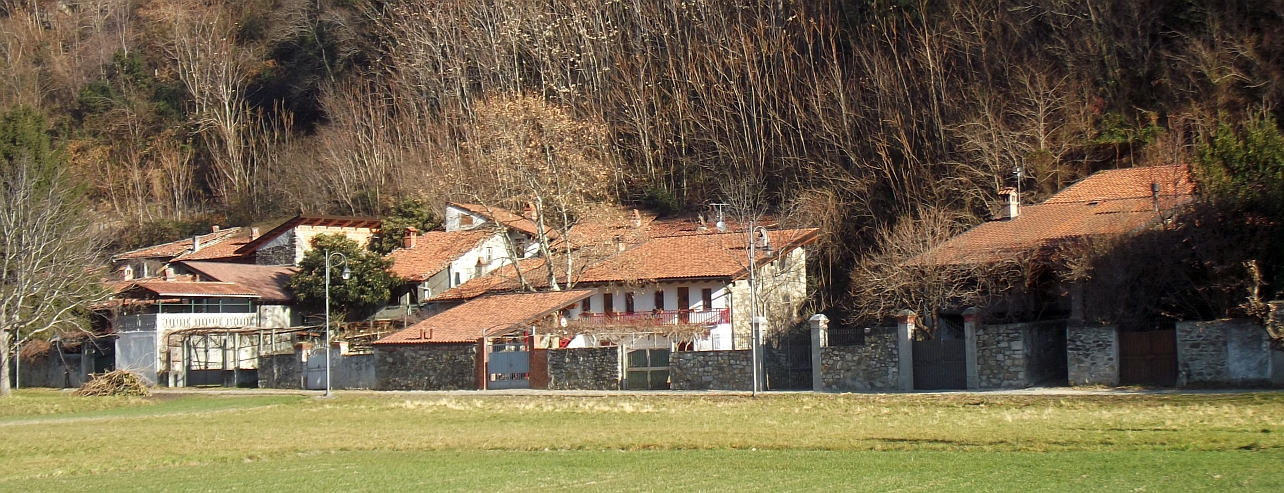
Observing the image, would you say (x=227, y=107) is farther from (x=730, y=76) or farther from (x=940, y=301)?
(x=940, y=301)

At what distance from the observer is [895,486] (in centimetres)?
1420

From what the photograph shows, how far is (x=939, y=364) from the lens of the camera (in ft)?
116

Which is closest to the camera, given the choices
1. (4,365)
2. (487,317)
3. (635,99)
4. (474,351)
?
(474,351)

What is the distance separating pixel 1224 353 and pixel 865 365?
969 centimetres

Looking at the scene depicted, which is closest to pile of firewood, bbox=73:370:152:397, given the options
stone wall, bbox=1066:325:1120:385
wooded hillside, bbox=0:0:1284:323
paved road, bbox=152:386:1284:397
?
paved road, bbox=152:386:1284:397

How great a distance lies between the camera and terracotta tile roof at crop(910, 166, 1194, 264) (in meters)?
37.1

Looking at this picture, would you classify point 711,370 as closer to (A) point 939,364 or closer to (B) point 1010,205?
(A) point 939,364

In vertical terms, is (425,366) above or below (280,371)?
above

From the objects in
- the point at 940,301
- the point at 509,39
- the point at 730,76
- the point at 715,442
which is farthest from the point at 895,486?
the point at 509,39

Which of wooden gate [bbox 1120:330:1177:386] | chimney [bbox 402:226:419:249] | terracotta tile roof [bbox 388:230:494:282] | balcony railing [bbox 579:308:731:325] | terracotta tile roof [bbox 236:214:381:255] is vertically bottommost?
wooden gate [bbox 1120:330:1177:386]

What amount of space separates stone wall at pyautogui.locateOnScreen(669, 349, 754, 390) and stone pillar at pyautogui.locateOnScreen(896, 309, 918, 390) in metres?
5.15

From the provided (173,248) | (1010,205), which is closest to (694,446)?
(1010,205)

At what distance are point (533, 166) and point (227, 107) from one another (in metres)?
44.7

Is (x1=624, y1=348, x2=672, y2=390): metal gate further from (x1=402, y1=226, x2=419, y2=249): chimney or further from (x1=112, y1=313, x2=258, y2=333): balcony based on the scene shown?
(x1=402, y1=226, x2=419, y2=249): chimney
